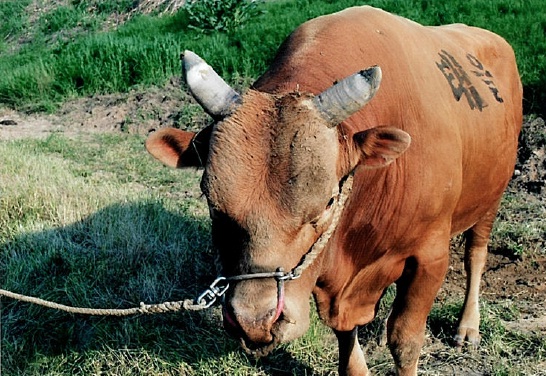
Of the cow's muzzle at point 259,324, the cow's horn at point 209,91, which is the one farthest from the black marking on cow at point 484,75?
the cow's muzzle at point 259,324

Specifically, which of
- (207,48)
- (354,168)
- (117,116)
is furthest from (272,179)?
(207,48)

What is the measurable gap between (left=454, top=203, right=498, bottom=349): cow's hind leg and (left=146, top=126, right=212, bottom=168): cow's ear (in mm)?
2581

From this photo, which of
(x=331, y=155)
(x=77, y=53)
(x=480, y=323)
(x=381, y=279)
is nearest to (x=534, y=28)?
(x=480, y=323)

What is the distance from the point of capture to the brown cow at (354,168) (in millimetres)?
2801

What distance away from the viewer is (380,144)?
3.05 metres

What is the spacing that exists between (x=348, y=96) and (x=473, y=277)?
2.79m

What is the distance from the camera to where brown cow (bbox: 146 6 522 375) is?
2801 mm

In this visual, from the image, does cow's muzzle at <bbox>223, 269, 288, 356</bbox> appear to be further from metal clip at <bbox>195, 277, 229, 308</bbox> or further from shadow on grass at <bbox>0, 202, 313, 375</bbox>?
shadow on grass at <bbox>0, 202, 313, 375</bbox>

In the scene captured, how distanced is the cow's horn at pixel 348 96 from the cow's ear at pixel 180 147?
0.56m

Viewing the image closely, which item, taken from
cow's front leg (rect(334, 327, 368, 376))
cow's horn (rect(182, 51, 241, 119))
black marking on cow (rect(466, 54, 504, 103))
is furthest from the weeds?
cow's horn (rect(182, 51, 241, 119))

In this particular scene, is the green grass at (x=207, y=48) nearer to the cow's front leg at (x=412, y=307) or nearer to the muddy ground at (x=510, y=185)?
the muddy ground at (x=510, y=185)

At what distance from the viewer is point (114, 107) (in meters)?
11.4

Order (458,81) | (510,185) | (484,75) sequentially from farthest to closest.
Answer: (510,185), (484,75), (458,81)

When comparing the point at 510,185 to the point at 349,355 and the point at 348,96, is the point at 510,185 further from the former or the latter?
the point at 348,96
